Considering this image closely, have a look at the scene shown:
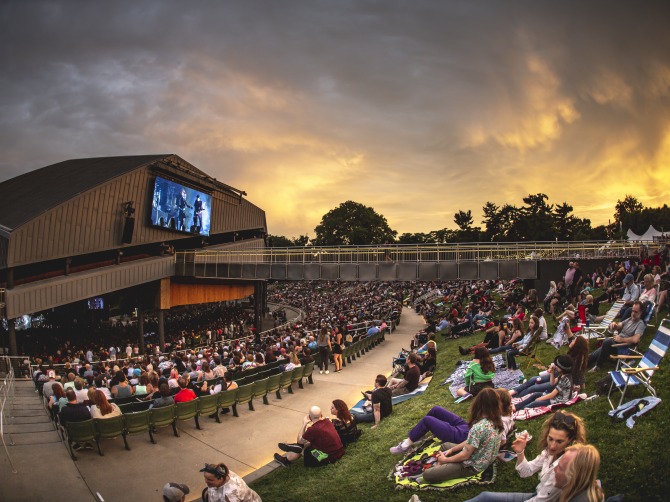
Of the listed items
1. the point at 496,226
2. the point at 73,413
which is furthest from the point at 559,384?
the point at 496,226

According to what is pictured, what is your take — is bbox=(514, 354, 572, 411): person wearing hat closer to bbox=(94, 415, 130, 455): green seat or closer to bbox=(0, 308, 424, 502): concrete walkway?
bbox=(0, 308, 424, 502): concrete walkway

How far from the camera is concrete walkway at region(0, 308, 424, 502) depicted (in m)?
7.62

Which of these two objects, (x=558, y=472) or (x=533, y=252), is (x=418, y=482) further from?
(x=533, y=252)

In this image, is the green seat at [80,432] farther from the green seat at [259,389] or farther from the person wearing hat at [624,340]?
the person wearing hat at [624,340]

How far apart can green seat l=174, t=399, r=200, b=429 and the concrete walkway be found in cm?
44

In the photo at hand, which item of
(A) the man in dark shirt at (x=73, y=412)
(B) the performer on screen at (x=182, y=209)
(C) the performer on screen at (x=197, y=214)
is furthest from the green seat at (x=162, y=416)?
(C) the performer on screen at (x=197, y=214)

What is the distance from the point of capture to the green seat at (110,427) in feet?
29.4

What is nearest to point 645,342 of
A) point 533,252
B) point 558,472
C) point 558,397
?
point 558,397

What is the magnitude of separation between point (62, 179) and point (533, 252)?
113ft

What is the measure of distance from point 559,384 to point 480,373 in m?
1.44

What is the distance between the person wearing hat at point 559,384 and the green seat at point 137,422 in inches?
316

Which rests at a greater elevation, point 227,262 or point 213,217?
point 213,217

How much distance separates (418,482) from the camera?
5898 millimetres

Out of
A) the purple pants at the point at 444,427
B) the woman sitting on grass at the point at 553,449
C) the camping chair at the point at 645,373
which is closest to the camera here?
the woman sitting on grass at the point at 553,449
